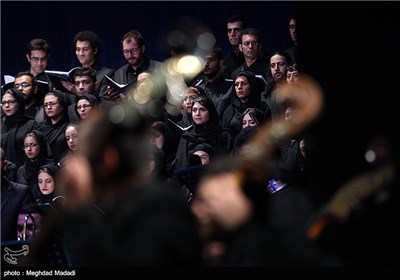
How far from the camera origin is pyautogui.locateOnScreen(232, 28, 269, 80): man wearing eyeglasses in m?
5.45

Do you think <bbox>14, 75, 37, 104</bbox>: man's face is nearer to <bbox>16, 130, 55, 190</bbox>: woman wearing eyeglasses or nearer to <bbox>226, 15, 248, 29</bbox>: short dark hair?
<bbox>16, 130, 55, 190</bbox>: woman wearing eyeglasses

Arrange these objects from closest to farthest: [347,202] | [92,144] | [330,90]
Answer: [92,144], [347,202], [330,90]

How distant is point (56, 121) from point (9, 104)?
0.30 meters

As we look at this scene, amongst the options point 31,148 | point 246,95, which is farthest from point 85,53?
point 246,95

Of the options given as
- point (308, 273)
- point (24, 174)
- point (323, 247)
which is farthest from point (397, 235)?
point (24, 174)

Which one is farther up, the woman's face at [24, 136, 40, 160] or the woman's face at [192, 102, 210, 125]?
the woman's face at [192, 102, 210, 125]

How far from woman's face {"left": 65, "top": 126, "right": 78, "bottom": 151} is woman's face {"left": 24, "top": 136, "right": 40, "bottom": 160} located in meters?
0.18

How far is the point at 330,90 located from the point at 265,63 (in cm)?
130

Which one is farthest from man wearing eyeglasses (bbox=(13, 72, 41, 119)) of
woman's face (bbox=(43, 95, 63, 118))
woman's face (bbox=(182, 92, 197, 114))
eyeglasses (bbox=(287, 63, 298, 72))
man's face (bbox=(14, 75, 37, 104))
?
eyeglasses (bbox=(287, 63, 298, 72))

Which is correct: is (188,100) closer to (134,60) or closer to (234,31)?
(134,60)

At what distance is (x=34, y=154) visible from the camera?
5.63 m

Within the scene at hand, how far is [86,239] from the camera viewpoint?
268 centimetres

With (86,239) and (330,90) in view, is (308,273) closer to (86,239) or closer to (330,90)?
(86,239)

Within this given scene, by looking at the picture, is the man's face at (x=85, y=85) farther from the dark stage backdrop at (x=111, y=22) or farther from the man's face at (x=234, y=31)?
the man's face at (x=234, y=31)
